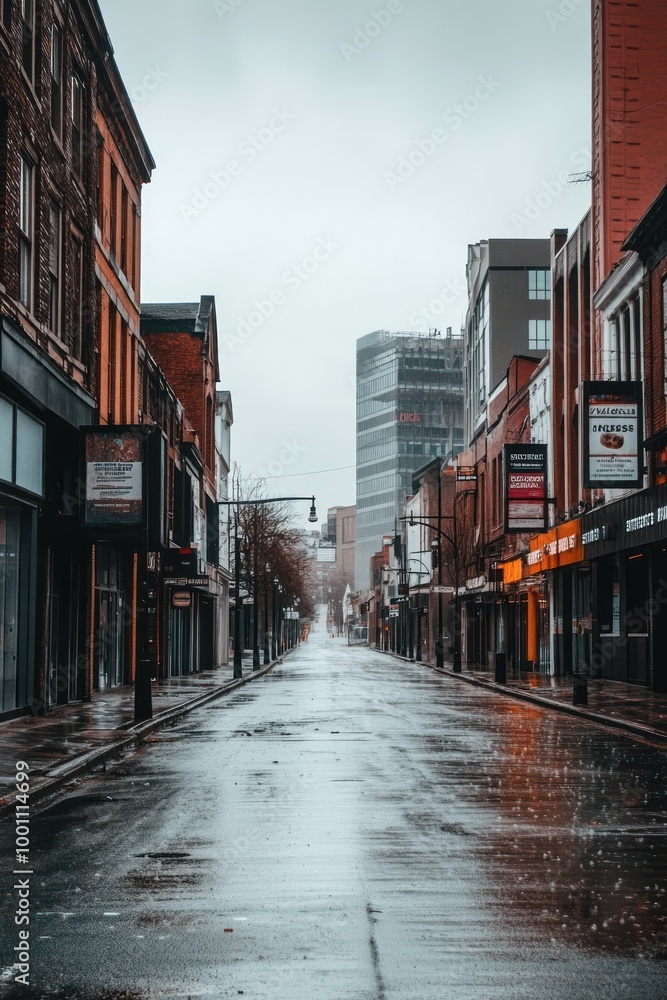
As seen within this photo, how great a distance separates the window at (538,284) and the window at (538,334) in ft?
6.17

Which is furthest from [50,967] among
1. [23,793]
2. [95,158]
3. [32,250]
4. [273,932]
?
[95,158]

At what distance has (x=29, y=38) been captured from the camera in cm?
2248

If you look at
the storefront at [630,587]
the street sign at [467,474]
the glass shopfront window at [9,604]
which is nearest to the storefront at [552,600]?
the storefront at [630,587]

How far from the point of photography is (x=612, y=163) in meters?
37.7

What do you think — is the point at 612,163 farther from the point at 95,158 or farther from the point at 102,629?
the point at 102,629

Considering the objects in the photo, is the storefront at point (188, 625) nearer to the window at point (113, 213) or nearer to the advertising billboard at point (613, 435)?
the window at point (113, 213)

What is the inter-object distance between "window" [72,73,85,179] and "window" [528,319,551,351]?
58882 mm

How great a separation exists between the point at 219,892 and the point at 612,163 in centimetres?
3359

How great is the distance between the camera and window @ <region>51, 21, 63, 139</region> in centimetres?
2484

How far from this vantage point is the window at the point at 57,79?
24844 millimetres

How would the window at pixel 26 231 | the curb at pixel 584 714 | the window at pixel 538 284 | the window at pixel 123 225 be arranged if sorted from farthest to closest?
the window at pixel 538 284 → the window at pixel 123 225 → the window at pixel 26 231 → the curb at pixel 584 714

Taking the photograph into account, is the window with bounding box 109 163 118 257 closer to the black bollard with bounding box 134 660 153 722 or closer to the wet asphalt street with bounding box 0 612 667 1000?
the black bollard with bounding box 134 660 153 722

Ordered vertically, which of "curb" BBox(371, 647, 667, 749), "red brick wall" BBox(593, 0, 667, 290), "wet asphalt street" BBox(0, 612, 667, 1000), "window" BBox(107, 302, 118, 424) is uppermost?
"red brick wall" BBox(593, 0, 667, 290)

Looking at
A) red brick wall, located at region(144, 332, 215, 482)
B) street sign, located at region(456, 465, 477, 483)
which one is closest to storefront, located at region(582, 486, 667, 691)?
red brick wall, located at region(144, 332, 215, 482)
